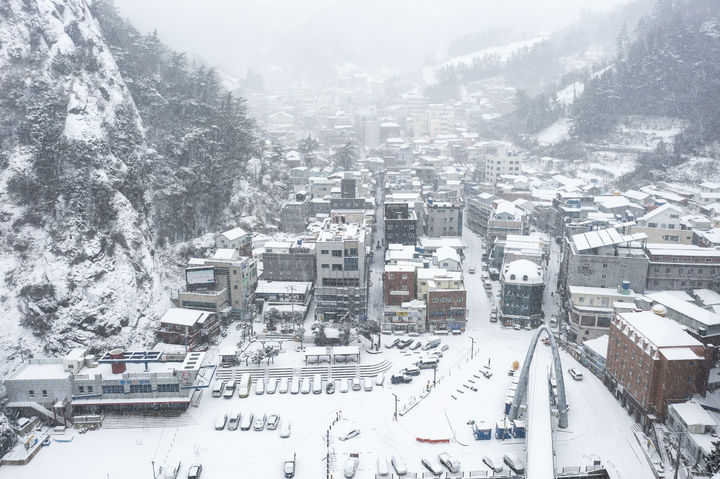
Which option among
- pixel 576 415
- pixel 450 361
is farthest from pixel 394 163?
pixel 576 415

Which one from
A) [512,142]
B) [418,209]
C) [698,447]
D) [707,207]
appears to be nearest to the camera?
[698,447]

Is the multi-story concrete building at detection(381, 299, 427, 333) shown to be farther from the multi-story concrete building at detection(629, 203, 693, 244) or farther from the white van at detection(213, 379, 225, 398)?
the multi-story concrete building at detection(629, 203, 693, 244)

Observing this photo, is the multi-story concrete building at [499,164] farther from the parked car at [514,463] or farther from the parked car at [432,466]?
the parked car at [432,466]

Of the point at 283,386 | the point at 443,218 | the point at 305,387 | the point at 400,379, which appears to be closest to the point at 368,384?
the point at 400,379

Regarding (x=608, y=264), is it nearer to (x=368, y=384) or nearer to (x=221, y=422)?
(x=368, y=384)

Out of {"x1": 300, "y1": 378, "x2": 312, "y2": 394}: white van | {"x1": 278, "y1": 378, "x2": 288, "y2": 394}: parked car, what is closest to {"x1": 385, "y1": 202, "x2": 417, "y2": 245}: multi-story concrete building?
{"x1": 300, "y1": 378, "x2": 312, "y2": 394}: white van

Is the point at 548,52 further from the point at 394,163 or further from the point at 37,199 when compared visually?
the point at 37,199

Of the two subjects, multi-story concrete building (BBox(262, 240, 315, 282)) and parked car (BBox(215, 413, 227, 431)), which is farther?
multi-story concrete building (BBox(262, 240, 315, 282))
